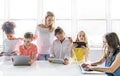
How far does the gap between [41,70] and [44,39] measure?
1081mm

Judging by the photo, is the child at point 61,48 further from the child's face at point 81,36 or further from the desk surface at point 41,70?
the child's face at point 81,36

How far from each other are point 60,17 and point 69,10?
0.87 feet

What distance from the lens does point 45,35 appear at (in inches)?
158

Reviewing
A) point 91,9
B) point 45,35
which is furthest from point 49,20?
point 91,9

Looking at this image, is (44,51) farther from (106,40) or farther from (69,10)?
(69,10)

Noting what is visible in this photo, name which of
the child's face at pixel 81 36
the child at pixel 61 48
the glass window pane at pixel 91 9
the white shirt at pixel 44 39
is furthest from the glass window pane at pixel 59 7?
the child at pixel 61 48

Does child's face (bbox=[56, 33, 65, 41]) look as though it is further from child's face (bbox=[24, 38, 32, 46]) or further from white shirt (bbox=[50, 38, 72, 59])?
child's face (bbox=[24, 38, 32, 46])

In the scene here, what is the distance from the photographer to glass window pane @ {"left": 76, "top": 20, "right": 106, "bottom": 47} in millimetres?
5996

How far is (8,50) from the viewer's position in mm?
3912

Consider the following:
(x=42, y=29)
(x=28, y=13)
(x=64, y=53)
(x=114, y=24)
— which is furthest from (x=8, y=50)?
(x=114, y=24)

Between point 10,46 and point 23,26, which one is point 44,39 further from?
point 23,26

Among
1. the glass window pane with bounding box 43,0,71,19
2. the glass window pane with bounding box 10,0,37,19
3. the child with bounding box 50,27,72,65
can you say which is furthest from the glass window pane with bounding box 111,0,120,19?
the child with bounding box 50,27,72,65

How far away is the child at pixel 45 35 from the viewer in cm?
391

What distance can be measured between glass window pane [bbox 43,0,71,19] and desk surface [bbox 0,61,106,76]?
110 inches
